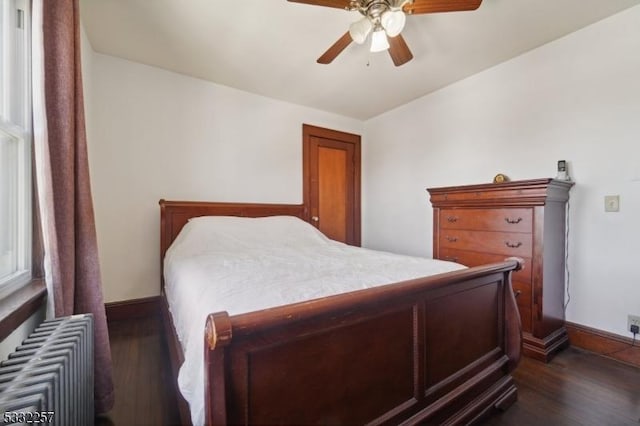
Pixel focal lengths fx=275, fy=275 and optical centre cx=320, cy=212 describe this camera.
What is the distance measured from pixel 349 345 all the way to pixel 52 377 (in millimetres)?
884

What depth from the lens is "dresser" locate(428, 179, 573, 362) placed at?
1981 mm

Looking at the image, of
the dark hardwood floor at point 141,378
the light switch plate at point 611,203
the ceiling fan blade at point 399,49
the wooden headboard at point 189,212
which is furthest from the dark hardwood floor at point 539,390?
the ceiling fan blade at point 399,49

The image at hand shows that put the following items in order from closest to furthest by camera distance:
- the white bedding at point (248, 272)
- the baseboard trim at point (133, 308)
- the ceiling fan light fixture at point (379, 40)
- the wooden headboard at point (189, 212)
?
the white bedding at point (248, 272)
the ceiling fan light fixture at point (379, 40)
the baseboard trim at point (133, 308)
the wooden headboard at point (189, 212)

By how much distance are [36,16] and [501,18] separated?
2708 mm

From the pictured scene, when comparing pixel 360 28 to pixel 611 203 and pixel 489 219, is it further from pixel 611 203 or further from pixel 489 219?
pixel 611 203

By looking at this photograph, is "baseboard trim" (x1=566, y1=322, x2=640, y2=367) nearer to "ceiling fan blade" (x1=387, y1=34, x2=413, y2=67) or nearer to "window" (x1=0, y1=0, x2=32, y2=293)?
"ceiling fan blade" (x1=387, y1=34, x2=413, y2=67)

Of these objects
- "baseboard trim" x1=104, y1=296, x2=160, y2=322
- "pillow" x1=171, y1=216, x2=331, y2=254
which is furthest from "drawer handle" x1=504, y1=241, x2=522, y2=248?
"baseboard trim" x1=104, y1=296, x2=160, y2=322

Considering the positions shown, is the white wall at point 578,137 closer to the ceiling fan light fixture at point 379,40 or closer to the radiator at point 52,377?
the ceiling fan light fixture at point 379,40

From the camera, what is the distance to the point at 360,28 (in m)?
1.66

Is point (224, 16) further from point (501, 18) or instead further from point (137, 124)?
point (501, 18)

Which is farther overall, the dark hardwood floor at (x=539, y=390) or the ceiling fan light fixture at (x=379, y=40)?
the ceiling fan light fixture at (x=379, y=40)

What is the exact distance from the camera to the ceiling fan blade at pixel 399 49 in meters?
1.87

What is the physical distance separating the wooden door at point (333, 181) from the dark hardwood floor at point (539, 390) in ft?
7.59

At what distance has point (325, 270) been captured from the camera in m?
1.55
